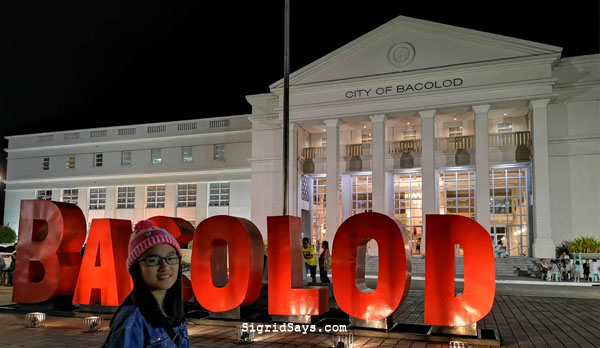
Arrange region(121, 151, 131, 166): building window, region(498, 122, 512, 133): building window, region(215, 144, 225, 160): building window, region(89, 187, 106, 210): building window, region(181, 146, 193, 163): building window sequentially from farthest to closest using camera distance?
region(89, 187, 106, 210): building window → region(121, 151, 131, 166): building window → region(181, 146, 193, 163): building window → region(215, 144, 225, 160): building window → region(498, 122, 512, 133): building window

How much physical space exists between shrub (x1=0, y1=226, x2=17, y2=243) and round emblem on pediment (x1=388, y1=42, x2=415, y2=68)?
110 feet

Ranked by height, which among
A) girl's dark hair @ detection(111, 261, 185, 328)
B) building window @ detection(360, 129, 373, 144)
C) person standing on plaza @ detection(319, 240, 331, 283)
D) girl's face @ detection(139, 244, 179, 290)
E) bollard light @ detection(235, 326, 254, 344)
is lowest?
bollard light @ detection(235, 326, 254, 344)

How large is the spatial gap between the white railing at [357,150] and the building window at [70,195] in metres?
24.6

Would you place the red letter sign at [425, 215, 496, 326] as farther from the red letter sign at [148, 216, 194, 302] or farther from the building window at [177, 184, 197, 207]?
the building window at [177, 184, 197, 207]

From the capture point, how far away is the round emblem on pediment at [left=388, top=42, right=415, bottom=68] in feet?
105

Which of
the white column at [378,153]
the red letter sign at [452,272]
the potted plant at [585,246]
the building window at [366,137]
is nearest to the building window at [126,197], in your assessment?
the building window at [366,137]

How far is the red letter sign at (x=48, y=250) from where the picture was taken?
1307 cm

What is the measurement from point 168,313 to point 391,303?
24.0 ft

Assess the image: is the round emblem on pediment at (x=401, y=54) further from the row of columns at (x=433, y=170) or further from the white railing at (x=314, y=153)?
the white railing at (x=314, y=153)

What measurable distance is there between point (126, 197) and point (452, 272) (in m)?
38.0

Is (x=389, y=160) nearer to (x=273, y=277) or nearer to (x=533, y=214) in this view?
(x=533, y=214)

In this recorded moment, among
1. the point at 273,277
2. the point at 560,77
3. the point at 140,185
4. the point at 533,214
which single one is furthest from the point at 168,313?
the point at 140,185

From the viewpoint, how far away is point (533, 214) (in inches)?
1177

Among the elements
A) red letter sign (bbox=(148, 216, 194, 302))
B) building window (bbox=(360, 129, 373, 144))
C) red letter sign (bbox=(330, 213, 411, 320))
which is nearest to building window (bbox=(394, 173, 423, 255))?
building window (bbox=(360, 129, 373, 144))
